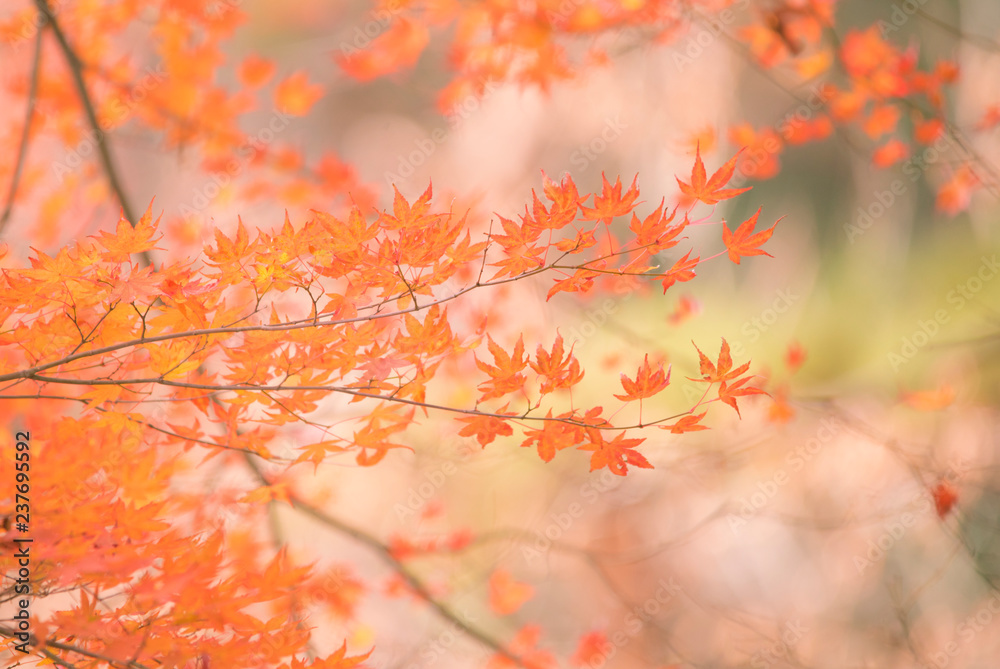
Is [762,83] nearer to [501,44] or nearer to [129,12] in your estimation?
[501,44]

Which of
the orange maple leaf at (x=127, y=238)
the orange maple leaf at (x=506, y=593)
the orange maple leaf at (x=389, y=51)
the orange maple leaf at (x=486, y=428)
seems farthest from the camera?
the orange maple leaf at (x=389, y=51)

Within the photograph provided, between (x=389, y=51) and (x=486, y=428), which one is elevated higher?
(x=389, y=51)

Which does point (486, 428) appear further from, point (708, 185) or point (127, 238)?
point (127, 238)

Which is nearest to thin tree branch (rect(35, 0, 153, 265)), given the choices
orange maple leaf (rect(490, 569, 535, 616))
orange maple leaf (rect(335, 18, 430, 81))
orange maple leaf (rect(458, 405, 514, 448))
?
→ orange maple leaf (rect(458, 405, 514, 448))

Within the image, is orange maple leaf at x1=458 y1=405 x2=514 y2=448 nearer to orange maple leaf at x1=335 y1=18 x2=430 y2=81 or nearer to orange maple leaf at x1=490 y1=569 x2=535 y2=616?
orange maple leaf at x1=490 y1=569 x2=535 y2=616

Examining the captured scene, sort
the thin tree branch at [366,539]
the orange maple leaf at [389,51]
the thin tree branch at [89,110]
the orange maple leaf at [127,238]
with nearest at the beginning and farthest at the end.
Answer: the orange maple leaf at [127,238] < the thin tree branch at [89,110] < the thin tree branch at [366,539] < the orange maple leaf at [389,51]

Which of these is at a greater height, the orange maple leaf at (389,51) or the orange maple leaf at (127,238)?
the orange maple leaf at (389,51)

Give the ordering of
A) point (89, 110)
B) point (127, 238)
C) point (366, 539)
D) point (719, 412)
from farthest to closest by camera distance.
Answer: point (719, 412), point (366, 539), point (89, 110), point (127, 238)

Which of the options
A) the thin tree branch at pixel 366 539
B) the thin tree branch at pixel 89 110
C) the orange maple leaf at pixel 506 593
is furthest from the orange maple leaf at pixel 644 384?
the orange maple leaf at pixel 506 593

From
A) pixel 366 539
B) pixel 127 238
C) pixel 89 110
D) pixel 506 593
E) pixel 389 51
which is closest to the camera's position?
pixel 127 238

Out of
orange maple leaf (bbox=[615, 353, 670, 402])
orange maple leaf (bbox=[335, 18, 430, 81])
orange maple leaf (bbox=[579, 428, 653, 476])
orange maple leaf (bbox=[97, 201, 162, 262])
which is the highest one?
orange maple leaf (bbox=[335, 18, 430, 81])

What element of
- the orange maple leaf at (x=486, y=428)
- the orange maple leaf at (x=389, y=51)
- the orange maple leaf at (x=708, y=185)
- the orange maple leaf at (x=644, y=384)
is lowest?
the orange maple leaf at (x=644, y=384)

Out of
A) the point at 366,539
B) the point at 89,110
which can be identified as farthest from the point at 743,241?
the point at 89,110

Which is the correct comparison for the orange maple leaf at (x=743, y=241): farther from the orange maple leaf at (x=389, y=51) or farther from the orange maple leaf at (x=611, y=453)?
the orange maple leaf at (x=389, y=51)
